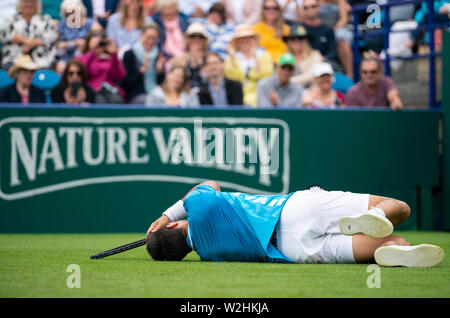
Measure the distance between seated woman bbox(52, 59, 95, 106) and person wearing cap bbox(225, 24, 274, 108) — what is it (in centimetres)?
251

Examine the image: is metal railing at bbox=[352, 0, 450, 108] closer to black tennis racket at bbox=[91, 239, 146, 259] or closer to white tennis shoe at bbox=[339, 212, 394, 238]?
white tennis shoe at bbox=[339, 212, 394, 238]

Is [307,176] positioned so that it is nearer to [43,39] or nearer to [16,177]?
[16,177]

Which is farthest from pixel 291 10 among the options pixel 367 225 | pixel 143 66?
pixel 367 225

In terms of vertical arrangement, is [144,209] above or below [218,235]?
below

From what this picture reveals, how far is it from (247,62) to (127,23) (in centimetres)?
214

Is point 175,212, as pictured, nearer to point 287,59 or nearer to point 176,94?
point 176,94

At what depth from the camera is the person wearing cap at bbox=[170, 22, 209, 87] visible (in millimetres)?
13172

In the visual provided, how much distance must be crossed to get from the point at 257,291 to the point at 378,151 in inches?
283

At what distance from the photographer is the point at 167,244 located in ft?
22.1

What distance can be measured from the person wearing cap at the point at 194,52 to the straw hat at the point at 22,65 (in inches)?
87.5

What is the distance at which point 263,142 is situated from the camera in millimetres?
11258
